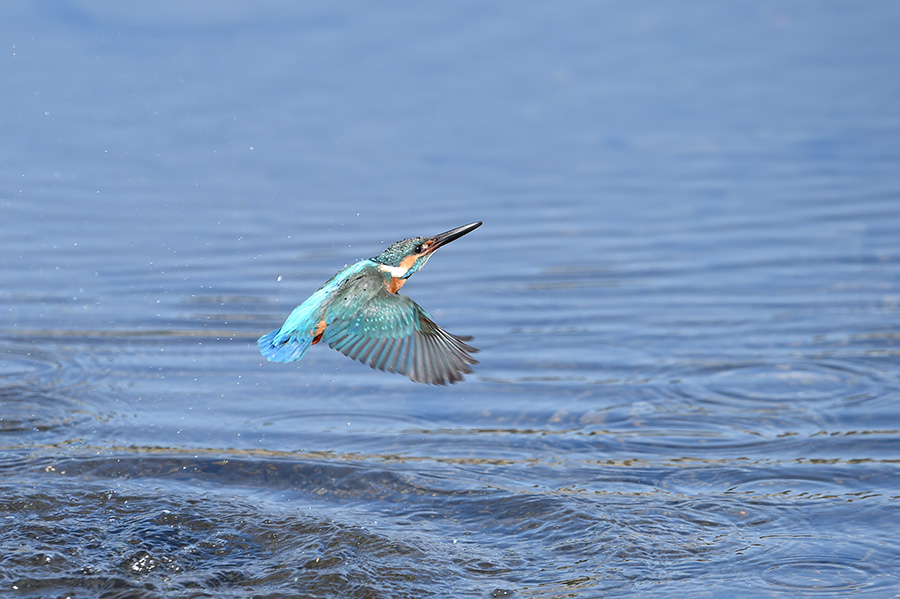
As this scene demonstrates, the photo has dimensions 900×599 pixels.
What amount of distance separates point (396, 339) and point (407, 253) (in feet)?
1.08

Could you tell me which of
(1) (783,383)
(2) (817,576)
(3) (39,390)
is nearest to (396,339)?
(2) (817,576)

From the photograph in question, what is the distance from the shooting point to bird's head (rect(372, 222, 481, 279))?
4410 millimetres

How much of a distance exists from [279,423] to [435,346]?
4.95ft

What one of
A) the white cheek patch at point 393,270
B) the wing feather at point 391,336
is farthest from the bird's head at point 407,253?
the wing feather at point 391,336

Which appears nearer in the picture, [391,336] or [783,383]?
[391,336]

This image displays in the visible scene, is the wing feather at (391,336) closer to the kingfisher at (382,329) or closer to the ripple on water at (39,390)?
the kingfisher at (382,329)

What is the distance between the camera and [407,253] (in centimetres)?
442

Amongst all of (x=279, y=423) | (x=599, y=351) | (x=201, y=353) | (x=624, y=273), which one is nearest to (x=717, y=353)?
(x=599, y=351)

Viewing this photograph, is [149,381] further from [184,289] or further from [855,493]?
[855,493]

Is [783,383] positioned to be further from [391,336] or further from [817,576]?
[391,336]

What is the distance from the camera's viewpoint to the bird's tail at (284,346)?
4.04 metres

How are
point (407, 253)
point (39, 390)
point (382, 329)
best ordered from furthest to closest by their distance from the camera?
point (39, 390) → point (407, 253) → point (382, 329)

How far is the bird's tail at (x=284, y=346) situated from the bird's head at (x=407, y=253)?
46cm

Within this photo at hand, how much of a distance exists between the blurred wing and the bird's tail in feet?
0.53
